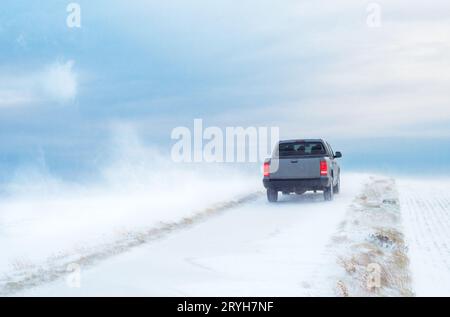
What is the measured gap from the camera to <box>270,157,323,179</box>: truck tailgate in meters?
19.5

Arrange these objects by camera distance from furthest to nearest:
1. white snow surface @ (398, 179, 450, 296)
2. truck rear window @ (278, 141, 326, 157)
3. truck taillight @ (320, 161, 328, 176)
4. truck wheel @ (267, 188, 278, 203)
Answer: truck wheel @ (267, 188, 278, 203) < truck rear window @ (278, 141, 326, 157) < truck taillight @ (320, 161, 328, 176) < white snow surface @ (398, 179, 450, 296)

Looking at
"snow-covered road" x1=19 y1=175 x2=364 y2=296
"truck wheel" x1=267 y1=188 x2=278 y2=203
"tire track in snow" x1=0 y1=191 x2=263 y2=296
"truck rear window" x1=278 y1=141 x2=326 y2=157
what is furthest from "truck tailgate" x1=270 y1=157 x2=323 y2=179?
"tire track in snow" x1=0 y1=191 x2=263 y2=296

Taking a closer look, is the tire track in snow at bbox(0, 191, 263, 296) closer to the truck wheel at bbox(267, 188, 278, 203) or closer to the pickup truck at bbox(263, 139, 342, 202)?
the pickup truck at bbox(263, 139, 342, 202)

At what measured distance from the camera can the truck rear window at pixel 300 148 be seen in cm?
2050

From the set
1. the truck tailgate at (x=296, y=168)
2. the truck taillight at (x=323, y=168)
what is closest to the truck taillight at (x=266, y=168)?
the truck tailgate at (x=296, y=168)

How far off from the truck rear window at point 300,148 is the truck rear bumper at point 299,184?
1151 mm

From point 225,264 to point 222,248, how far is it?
5.21 ft

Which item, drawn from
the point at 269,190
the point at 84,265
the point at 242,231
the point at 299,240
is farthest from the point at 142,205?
the point at 84,265

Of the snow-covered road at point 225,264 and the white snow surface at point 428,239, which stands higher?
the snow-covered road at point 225,264

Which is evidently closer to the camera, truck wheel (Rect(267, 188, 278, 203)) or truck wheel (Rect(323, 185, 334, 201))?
truck wheel (Rect(323, 185, 334, 201))

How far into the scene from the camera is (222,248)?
11102mm

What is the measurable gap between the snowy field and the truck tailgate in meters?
1.02

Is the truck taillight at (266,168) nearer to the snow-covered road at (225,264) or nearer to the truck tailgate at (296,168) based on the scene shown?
the truck tailgate at (296,168)
